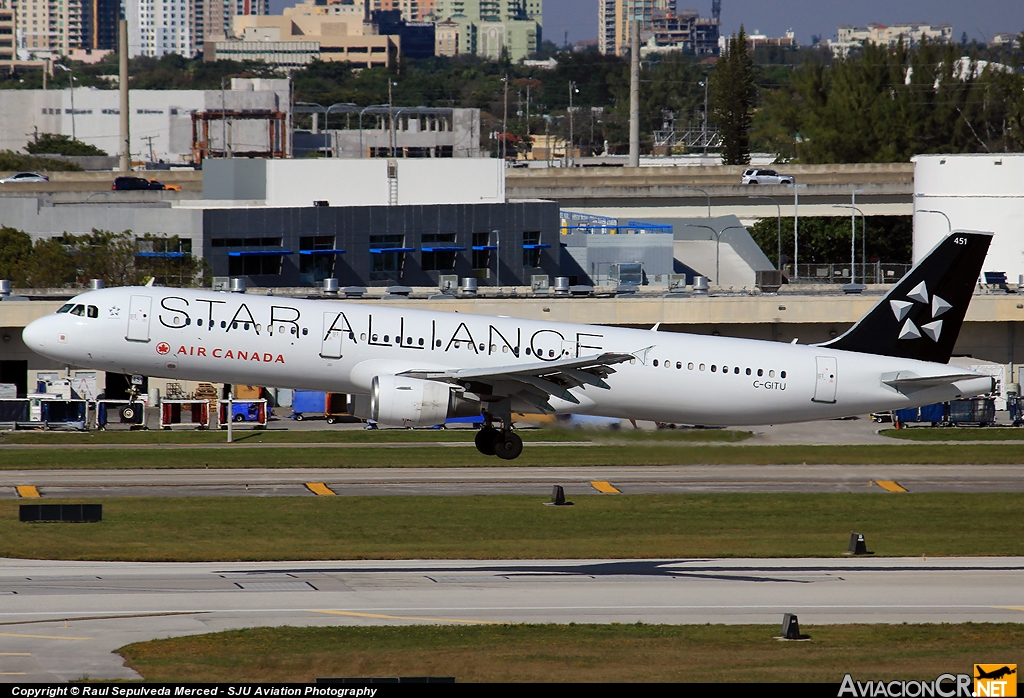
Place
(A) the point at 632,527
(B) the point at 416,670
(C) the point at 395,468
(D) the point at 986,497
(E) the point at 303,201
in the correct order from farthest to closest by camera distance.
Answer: (E) the point at 303,201, (C) the point at 395,468, (D) the point at 986,497, (A) the point at 632,527, (B) the point at 416,670

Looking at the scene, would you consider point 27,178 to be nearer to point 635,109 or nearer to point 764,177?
point 635,109

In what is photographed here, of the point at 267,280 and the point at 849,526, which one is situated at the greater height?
the point at 267,280

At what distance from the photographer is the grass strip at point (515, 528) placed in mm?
66250

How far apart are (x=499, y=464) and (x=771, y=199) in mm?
86520

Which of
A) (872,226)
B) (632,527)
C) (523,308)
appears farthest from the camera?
(872,226)

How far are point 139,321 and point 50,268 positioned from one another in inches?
3018

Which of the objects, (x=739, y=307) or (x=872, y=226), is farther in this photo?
(x=872, y=226)

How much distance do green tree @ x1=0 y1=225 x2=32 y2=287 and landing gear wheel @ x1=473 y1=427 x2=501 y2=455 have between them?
81701 mm

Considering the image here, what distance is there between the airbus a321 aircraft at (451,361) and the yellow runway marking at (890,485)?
36.0 meters

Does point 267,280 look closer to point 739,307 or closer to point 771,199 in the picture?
point 739,307

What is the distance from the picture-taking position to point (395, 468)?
83.6 metres

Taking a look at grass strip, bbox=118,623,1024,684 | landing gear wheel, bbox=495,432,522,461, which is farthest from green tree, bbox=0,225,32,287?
landing gear wheel, bbox=495,432,522,461

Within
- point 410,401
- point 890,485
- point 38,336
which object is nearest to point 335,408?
point 890,485

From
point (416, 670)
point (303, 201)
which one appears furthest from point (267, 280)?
point (416, 670)
